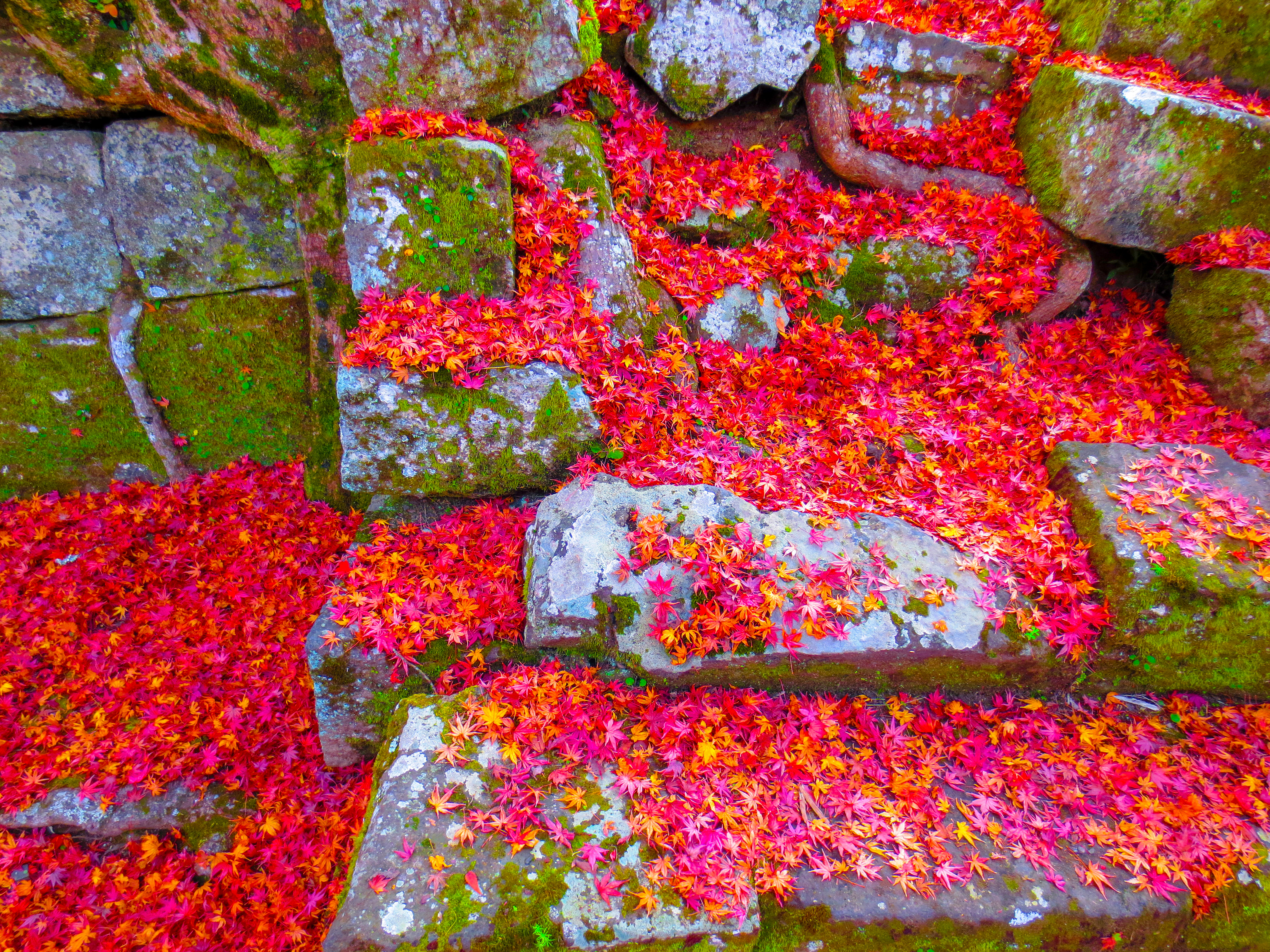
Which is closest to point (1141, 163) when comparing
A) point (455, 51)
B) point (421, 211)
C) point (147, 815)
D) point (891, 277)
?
point (891, 277)

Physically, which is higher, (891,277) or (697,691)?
(891,277)

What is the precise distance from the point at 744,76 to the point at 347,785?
6.38m

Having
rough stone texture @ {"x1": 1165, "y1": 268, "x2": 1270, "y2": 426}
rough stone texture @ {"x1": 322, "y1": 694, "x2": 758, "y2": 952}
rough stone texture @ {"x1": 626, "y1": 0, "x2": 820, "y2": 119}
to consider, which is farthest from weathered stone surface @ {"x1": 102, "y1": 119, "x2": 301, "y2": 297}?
rough stone texture @ {"x1": 1165, "y1": 268, "x2": 1270, "y2": 426}

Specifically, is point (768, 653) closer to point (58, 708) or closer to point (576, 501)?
point (576, 501)

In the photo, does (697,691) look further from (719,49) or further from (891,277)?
(719,49)

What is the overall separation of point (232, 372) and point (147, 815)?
364 centimetres

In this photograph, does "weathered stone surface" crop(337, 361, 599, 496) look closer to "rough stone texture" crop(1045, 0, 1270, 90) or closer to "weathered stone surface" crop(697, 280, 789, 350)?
"weathered stone surface" crop(697, 280, 789, 350)

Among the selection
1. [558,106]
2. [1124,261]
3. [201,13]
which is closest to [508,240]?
[558,106]

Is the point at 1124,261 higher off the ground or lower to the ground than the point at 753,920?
higher

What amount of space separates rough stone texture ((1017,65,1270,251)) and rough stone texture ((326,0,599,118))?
13.8 ft

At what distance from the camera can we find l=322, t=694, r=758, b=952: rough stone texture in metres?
2.33

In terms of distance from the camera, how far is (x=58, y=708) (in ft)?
13.4

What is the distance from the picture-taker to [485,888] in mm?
2436

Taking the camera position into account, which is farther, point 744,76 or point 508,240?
point 744,76
